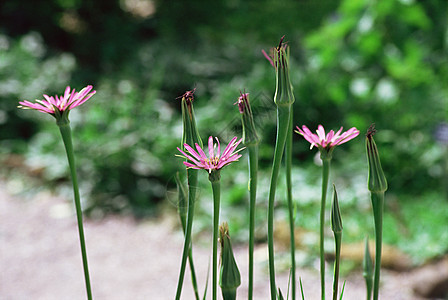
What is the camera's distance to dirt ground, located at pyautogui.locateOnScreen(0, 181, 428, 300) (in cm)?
286

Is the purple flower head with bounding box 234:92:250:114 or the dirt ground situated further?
the dirt ground

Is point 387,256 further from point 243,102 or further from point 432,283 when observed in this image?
point 243,102

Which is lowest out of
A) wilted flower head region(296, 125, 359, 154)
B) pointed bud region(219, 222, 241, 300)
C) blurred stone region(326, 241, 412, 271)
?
pointed bud region(219, 222, 241, 300)

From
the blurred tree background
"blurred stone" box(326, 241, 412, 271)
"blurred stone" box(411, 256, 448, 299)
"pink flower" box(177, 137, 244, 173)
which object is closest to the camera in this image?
"pink flower" box(177, 137, 244, 173)

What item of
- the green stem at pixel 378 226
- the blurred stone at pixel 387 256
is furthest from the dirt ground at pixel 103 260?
the green stem at pixel 378 226

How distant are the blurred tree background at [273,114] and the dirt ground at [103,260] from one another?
21cm

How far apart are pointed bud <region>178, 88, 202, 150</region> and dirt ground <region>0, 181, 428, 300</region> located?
6.31 ft

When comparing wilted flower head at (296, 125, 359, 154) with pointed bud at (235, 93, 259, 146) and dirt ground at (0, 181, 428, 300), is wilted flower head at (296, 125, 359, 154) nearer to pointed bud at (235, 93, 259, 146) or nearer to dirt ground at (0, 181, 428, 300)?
pointed bud at (235, 93, 259, 146)

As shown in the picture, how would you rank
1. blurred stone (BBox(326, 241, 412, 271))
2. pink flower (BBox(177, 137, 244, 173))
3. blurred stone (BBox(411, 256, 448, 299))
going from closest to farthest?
1. pink flower (BBox(177, 137, 244, 173))
2. blurred stone (BBox(411, 256, 448, 299))
3. blurred stone (BBox(326, 241, 412, 271))

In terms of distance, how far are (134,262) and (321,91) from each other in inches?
75.5

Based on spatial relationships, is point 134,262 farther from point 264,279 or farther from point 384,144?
point 384,144

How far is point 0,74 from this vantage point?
5148mm

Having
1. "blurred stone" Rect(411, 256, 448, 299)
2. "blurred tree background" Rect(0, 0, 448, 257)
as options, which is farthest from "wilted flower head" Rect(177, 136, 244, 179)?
"blurred stone" Rect(411, 256, 448, 299)

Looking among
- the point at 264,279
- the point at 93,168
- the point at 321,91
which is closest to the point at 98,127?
the point at 93,168
